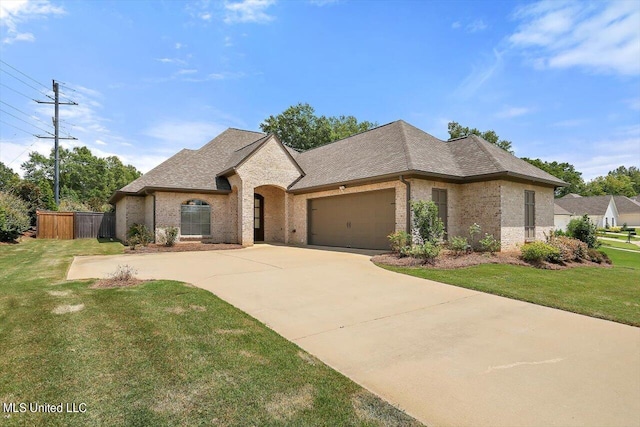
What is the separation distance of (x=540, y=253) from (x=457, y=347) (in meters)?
8.97

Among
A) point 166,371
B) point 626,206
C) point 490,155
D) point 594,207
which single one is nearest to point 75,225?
point 166,371

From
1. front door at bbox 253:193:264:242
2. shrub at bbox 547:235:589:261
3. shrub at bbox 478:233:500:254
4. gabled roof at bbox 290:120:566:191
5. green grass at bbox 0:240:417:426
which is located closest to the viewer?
green grass at bbox 0:240:417:426

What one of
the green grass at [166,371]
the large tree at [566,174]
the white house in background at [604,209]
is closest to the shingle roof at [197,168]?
the green grass at [166,371]

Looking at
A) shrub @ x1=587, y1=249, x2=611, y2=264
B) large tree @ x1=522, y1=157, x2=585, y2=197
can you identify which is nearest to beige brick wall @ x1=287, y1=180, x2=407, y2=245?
shrub @ x1=587, y1=249, x2=611, y2=264

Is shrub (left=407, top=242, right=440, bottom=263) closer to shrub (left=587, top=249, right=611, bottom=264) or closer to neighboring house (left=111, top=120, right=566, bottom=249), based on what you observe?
neighboring house (left=111, top=120, right=566, bottom=249)

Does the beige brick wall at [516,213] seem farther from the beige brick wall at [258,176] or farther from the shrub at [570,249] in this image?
the beige brick wall at [258,176]

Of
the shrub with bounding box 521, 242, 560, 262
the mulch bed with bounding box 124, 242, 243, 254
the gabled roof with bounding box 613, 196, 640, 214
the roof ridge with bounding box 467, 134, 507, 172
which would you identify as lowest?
the mulch bed with bounding box 124, 242, 243, 254

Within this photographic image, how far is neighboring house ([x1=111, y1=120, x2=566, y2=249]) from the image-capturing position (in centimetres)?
1400

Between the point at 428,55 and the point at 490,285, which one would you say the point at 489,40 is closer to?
the point at 428,55

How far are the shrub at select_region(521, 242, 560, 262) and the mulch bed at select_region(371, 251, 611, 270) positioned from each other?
24cm

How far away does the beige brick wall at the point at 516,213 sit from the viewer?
13906mm

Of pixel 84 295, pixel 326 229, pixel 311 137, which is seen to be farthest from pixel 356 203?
pixel 311 137

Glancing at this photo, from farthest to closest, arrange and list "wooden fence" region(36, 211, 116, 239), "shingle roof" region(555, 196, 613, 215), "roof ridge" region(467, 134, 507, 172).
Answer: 1. "shingle roof" region(555, 196, 613, 215)
2. "wooden fence" region(36, 211, 116, 239)
3. "roof ridge" region(467, 134, 507, 172)

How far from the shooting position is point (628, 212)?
5612 centimetres
